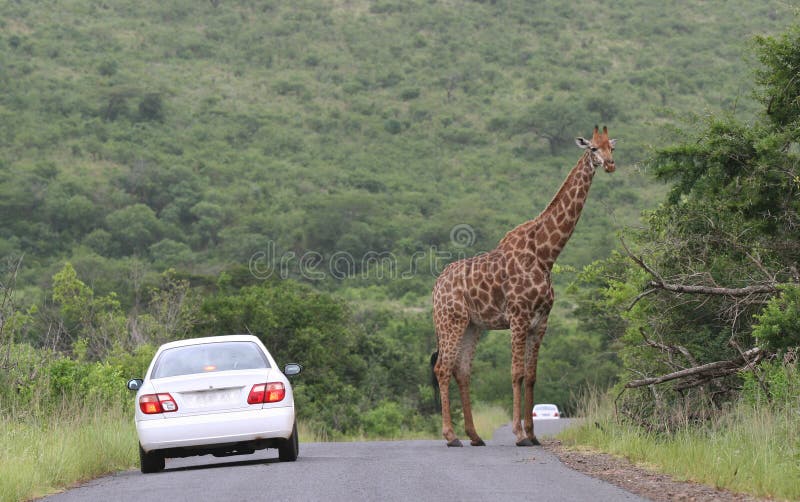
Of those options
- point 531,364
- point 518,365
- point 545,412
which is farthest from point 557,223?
point 545,412

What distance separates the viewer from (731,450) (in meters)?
11.7

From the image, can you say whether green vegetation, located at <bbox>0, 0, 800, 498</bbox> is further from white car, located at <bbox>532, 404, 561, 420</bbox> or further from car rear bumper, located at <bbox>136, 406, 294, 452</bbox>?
white car, located at <bbox>532, 404, 561, 420</bbox>

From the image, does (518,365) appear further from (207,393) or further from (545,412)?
→ (545,412)

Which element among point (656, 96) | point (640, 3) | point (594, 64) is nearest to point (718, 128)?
point (656, 96)

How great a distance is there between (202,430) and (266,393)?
2.47ft

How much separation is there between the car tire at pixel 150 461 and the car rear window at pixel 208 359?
0.80m

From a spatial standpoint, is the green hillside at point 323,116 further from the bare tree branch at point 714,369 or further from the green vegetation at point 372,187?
the bare tree branch at point 714,369

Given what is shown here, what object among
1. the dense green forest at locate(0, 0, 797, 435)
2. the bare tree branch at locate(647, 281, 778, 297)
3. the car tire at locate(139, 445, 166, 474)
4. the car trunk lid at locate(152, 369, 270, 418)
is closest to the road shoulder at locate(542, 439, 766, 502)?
the bare tree branch at locate(647, 281, 778, 297)

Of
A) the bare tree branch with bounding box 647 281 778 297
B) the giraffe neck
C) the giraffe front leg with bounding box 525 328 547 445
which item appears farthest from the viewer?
the giraffe neck

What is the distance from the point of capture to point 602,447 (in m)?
15.2

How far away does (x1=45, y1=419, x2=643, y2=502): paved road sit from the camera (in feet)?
33.2

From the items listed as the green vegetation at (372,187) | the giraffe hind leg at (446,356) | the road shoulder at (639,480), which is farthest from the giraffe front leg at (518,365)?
the road shoulder at (639,480)

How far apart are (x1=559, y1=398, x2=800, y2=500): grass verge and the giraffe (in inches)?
75.1

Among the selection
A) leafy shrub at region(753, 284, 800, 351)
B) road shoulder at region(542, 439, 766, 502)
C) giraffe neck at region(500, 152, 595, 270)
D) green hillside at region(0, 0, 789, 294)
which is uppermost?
green hillside at region(0, 0, 789, 294)
